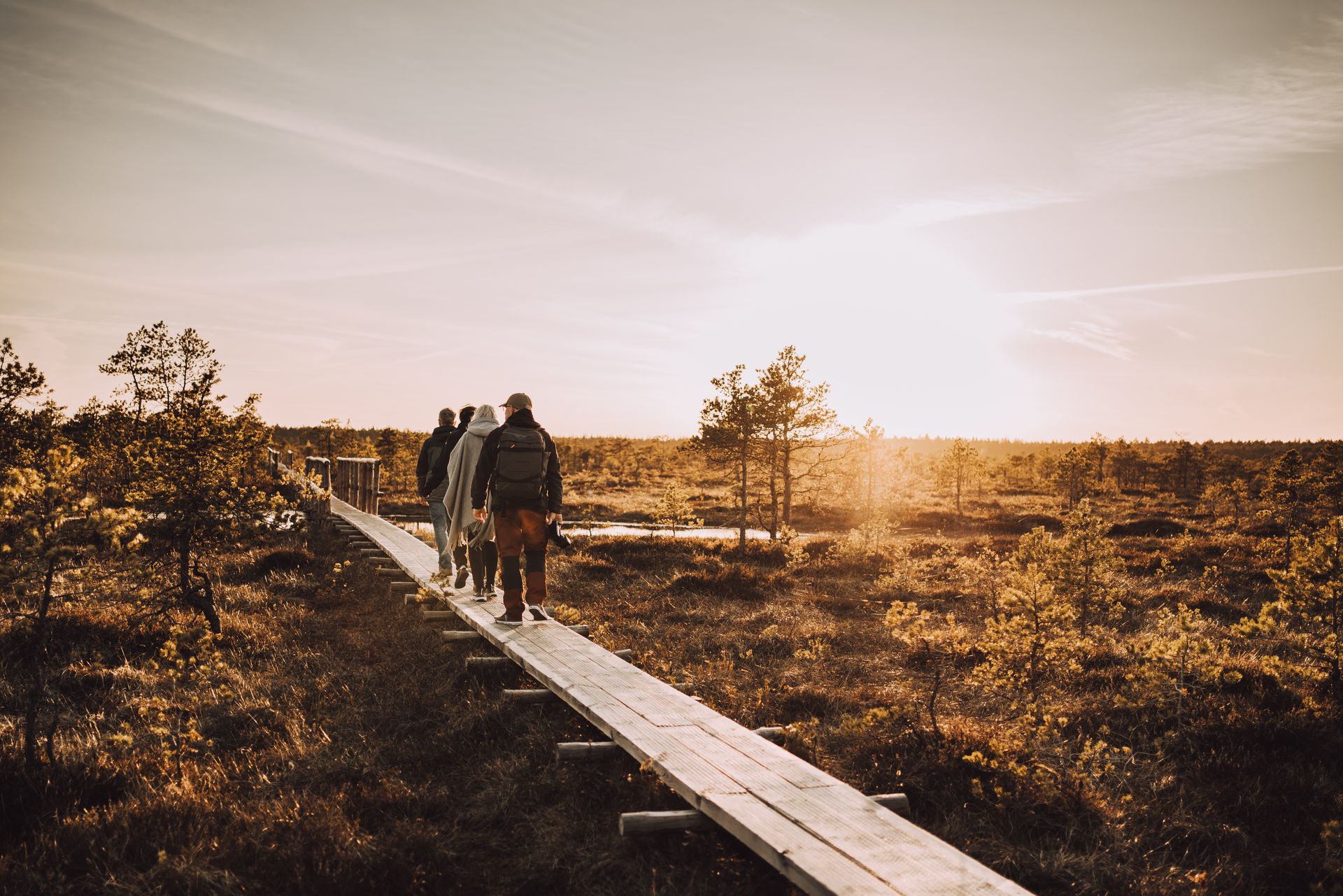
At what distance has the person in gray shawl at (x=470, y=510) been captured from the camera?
906cm

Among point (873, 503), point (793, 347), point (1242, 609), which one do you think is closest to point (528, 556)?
point (1242, 609)

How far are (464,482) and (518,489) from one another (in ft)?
5.66

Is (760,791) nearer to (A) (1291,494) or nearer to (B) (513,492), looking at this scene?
(B) (513,492)

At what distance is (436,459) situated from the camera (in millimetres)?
10234

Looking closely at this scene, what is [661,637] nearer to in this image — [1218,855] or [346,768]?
[346,768]

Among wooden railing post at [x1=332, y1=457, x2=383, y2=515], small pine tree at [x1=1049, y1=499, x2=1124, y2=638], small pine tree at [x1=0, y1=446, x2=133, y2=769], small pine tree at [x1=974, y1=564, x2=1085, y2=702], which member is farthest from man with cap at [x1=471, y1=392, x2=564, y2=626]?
wooden railing post at [x1=332, y1=457, x2=383, y2=515]

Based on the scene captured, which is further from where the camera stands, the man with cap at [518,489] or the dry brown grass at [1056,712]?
the man with cap at [518,489]

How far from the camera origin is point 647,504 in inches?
1586

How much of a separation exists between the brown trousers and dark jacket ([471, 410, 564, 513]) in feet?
0.31

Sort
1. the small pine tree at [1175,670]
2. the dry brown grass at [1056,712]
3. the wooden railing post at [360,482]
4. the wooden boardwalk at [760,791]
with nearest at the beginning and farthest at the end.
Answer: the wooden boardwalk at [760,791], the dry brown grass at [1056,712], the small pine tree at [1175,670], the wooden railing post at [360,482]

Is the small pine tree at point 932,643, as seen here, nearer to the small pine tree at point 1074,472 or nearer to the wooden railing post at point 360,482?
the wooden railing post at point 360,482

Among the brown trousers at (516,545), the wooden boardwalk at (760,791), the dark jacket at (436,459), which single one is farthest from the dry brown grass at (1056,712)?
the dark jacket at (436,459)

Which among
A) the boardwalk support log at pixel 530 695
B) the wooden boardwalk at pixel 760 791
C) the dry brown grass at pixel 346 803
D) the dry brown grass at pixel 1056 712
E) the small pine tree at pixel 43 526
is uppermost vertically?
the small pine tree at pixel 43 526

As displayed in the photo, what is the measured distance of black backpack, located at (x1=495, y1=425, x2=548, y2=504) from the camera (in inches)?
310
